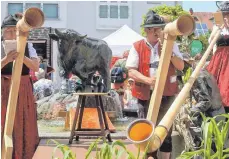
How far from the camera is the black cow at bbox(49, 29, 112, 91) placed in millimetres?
5363

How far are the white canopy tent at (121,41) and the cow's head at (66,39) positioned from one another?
881 cm

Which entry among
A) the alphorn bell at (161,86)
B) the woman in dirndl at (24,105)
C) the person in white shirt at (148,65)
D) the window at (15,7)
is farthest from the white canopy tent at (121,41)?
the alphorn bell at (161,86)

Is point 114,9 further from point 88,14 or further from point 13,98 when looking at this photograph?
point 13,98

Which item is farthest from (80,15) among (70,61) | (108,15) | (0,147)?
(0,147)

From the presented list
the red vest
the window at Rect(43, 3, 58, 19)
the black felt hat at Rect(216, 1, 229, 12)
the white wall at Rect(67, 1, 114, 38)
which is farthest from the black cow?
the window at Rect(43, 3, 58, 19)

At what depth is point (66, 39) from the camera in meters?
5.35

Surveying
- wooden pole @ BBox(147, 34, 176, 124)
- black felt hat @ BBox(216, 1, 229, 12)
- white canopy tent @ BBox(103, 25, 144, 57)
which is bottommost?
white canopy tent @ BBox(103, 25, 144, 57)

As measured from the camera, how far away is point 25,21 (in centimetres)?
225

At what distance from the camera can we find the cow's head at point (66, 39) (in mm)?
5312

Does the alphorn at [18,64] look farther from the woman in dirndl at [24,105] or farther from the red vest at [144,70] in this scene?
the red vest at [144,70]

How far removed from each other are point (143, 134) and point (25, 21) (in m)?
0.76

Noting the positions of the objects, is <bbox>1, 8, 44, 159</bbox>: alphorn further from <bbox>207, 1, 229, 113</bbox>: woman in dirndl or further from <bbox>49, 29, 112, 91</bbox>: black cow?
<bbox>49, 29, 112, 91</bbox>: black cow

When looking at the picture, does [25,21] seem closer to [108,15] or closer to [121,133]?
[121,133]

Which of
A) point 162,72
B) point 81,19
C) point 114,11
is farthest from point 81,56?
point 114,11
